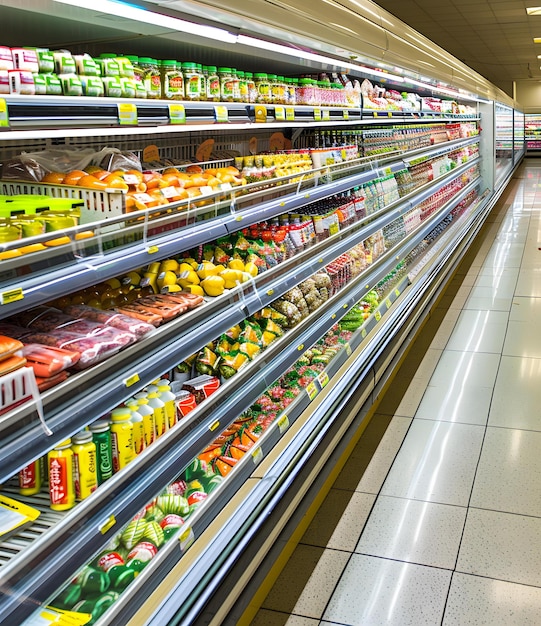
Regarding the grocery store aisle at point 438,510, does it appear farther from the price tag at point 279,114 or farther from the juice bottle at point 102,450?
the price tag at point 279,114

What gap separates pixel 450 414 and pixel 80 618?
2.74 meters

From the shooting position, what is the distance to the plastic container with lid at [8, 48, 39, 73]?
57.0 inches

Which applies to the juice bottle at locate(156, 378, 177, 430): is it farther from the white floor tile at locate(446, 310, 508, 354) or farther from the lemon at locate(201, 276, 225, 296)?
the white floor tile at locate(446, 310, 508, 354)

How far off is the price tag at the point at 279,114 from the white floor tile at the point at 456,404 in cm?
186

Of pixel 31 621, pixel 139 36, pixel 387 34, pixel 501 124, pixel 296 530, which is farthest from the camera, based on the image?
pixel 501 124

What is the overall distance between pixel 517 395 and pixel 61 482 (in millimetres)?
3184

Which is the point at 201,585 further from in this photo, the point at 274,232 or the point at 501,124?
the point at 501,124

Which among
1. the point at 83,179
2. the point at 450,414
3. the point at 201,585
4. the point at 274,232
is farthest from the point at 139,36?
the point at 450,414

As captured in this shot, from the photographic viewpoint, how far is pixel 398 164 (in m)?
4.96

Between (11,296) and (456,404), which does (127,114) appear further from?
(456,404)

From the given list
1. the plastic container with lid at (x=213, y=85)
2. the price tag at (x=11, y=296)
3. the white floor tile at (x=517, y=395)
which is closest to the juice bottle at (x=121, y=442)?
the price tag at (x=11, y=296)

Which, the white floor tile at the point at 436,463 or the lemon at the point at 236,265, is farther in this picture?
the white floor tile at the point at 436,463

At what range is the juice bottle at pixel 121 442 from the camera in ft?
5.54

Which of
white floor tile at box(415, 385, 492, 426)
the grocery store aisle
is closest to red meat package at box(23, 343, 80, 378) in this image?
the grocery store aisle
